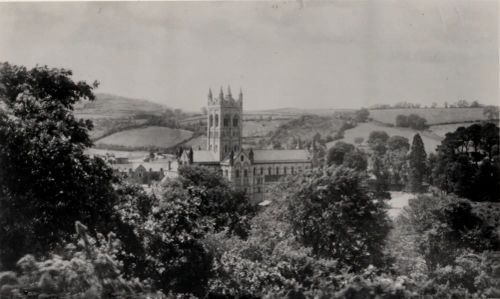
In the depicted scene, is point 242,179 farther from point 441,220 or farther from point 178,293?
point 178,293

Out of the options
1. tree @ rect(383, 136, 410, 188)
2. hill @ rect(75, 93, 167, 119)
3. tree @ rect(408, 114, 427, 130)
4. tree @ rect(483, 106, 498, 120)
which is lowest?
tree @ rect(383, 136, 410, 188)

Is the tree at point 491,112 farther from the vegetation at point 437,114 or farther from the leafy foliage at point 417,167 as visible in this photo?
the leafy foliage at point 417,167

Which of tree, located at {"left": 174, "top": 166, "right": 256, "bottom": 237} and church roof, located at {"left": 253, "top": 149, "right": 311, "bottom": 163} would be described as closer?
tree, located at {"left": 174, "top": 166, "right": 256, "bottom": 237}

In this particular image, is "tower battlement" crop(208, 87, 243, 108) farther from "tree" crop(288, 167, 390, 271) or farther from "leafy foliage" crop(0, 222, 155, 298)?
"leafy foliage" crop(0, 222, 155, 298)

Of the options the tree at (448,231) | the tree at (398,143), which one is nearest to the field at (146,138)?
the tree at (398,143)

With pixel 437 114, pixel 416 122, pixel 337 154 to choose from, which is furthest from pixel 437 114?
pixel 337 154

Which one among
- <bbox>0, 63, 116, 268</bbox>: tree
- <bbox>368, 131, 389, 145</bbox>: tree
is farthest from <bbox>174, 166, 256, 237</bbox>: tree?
<bbox>368, 131, 389, 145</bbox>: tree

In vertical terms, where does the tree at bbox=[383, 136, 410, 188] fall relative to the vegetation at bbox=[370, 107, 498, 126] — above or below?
below

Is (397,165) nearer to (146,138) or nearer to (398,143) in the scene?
(398,143)
